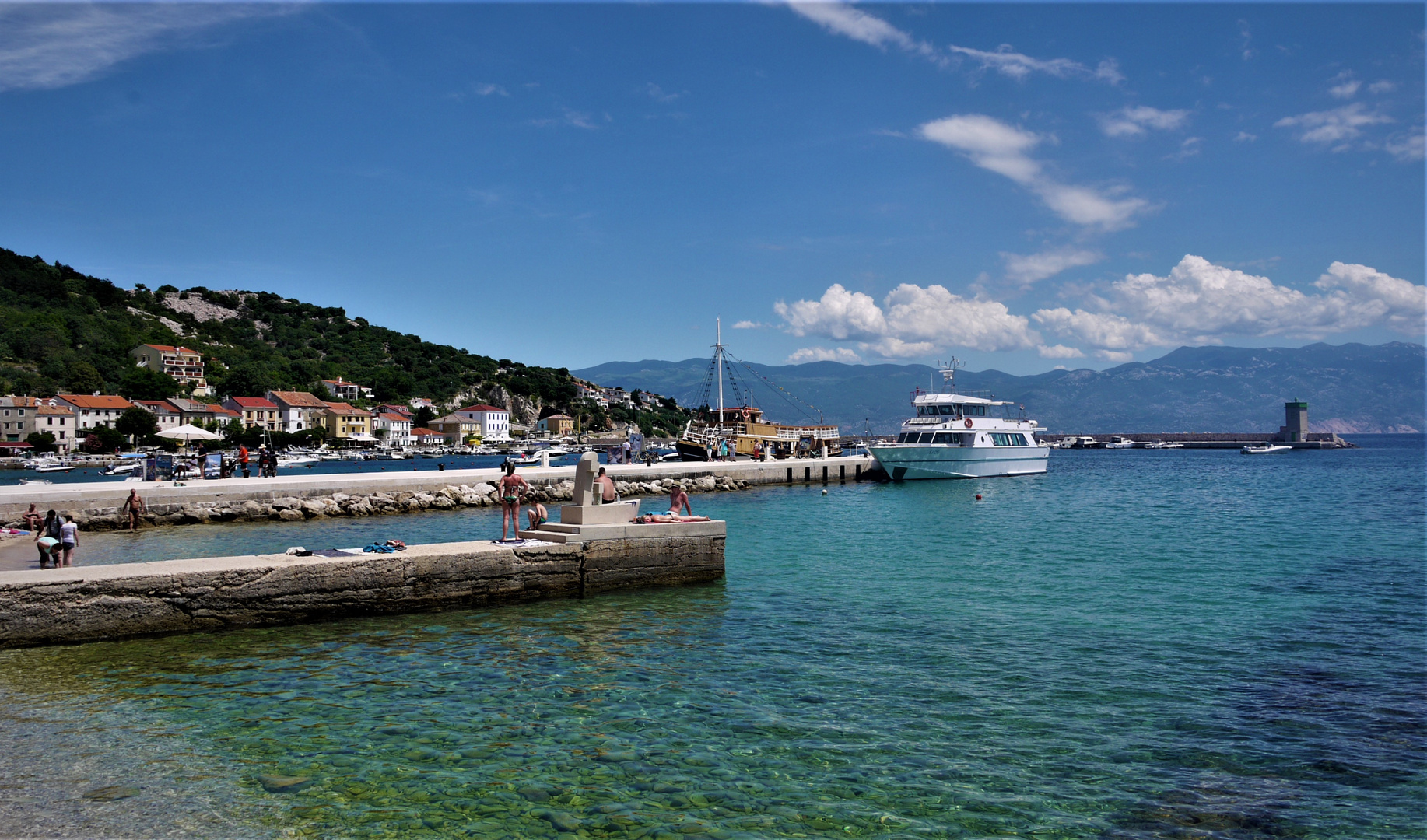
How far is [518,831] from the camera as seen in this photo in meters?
5.98

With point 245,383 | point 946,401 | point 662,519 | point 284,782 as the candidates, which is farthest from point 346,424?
point 284,782

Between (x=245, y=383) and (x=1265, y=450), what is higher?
(x=245, y=383)

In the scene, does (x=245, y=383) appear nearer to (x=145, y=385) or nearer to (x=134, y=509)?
(x=145, y=385)

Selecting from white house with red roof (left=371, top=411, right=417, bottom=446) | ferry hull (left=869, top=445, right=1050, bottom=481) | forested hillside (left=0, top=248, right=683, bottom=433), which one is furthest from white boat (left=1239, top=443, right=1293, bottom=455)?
white house with red roof (left=371, top=411, right=417, bottom=446)

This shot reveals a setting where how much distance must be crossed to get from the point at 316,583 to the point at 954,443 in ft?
151

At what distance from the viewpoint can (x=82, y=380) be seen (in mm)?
100312

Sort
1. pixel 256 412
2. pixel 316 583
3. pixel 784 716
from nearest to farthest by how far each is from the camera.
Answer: pixel 784 716
pixel 316 583
pixel 256 412

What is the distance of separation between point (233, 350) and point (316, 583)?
148 m

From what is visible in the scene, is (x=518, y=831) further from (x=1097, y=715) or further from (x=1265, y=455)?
(x=1265, y=455)

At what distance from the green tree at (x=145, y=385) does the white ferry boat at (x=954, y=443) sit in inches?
3749

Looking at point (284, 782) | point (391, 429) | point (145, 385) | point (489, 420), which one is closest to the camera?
point (284, 782)

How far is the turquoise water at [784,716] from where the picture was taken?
6.34 m

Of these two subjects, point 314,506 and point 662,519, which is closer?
point 662,519

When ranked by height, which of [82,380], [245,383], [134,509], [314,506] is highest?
[245,383]
